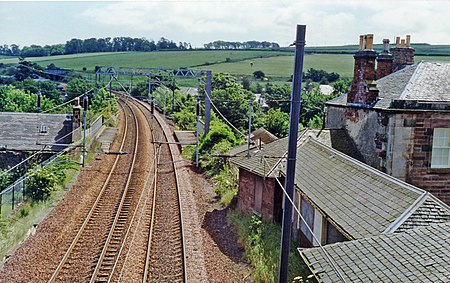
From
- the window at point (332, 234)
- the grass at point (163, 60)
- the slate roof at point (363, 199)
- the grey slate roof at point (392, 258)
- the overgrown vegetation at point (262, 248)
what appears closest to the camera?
the grey slate roof at point (392, 258)

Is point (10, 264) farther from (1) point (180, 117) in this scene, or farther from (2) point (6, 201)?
(1) point (180, 117)

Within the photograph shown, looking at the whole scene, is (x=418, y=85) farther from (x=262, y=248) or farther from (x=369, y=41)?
(x=262, y=248)

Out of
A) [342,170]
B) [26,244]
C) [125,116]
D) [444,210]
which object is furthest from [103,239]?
[125,116]

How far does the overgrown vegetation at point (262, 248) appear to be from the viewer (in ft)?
43.5

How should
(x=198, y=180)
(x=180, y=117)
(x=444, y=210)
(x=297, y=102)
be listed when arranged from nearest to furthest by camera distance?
(x=297, y=102) → (x=444, y=210) → (x=198, y=180) → (x=180, y=117)

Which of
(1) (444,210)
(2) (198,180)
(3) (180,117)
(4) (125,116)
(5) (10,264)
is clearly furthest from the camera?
(4) (125,116)

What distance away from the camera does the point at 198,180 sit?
2623 cm

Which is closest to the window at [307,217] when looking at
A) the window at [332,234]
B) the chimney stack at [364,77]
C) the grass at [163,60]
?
the window at [332,234]

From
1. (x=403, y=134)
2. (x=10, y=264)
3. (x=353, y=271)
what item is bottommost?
(x=10, y=264)

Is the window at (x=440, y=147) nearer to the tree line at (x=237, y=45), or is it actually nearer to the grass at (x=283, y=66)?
the grass at (x=283, y=66)

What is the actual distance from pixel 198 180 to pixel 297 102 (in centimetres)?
1702

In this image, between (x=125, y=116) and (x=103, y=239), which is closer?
(x=103, y=239)

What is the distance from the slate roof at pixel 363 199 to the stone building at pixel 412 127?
1.93 metres

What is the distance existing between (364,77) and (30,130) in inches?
846
